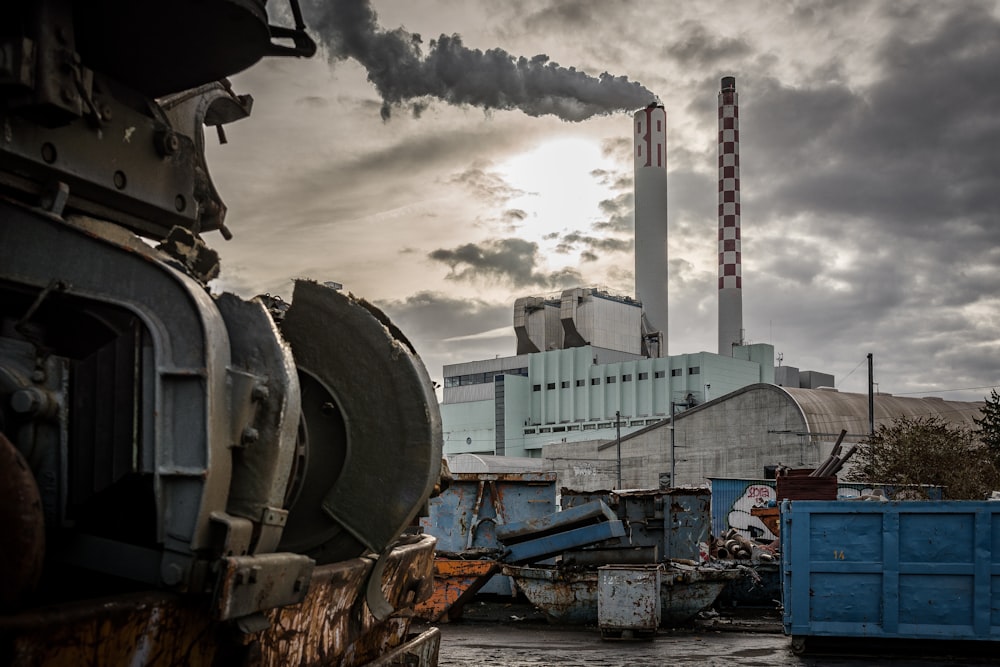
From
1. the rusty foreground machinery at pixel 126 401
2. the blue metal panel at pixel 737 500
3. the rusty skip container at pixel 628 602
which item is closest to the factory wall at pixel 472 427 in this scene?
the blue metal panel at pixel 737 500

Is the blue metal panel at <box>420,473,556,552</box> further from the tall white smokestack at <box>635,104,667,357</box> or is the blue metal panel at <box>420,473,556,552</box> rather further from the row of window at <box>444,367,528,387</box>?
the row of window at <box>444,367,528,387</box>

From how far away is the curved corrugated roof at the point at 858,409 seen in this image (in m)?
40.1

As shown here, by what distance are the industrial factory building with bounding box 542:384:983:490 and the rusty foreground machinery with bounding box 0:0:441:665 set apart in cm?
3483

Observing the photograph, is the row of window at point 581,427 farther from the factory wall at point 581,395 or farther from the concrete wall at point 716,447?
the concrete wall at point 716,447

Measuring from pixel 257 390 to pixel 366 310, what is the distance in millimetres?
933

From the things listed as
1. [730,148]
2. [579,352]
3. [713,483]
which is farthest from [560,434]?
[713,483]

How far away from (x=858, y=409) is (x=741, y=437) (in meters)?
5.91

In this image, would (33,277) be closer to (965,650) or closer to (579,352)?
(965,650)

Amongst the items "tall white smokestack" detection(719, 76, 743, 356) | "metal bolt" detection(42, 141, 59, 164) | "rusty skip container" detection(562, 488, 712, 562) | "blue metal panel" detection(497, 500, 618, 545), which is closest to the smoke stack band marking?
"tall white smokestack" detection(719, 76, 743, 356)

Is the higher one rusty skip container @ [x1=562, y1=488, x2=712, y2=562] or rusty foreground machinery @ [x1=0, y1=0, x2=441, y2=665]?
rusty foreground machinery @ [x1=0, y1=0, x2=441, y2=665]

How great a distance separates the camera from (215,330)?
2.77 meters

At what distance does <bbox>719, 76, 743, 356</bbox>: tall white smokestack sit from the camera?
5000 centimetres

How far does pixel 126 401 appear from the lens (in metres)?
2.73

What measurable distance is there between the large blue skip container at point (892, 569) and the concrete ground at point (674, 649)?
0.28 meters
